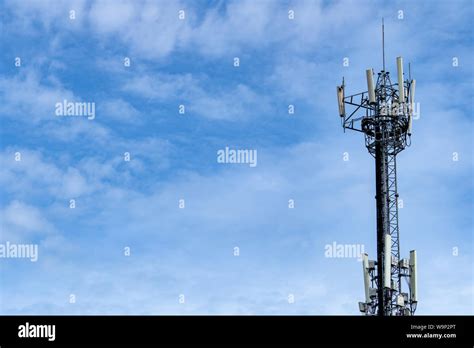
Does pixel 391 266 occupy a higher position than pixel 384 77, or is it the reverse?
pixel 384 77

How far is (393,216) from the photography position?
56.7 meters

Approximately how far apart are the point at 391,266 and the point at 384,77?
49.1 ft
